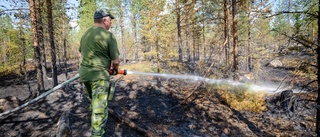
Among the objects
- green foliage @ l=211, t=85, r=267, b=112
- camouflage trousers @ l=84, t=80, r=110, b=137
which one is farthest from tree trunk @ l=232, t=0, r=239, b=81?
camouflage trousers @ l=84, t=80, r=110, b=137

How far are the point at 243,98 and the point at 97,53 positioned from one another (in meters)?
9.93

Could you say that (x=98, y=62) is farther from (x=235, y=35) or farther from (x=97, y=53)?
(x=235, y=35)

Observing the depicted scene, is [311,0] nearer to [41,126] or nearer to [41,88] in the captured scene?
[41,126]

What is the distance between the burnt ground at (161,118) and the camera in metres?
5.41

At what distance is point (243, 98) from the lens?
428 inches

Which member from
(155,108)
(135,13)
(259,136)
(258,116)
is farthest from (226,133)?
(135,13)

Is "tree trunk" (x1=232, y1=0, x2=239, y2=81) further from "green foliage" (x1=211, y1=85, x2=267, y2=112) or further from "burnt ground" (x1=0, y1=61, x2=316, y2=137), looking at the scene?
"burnt ground" (x1=0, y1=61, x2=316, y2=137)

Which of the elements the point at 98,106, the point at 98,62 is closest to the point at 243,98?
the point at 98,106

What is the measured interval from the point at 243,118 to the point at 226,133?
221 centimetres

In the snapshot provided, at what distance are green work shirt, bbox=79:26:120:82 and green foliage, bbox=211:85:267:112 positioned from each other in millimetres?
8800

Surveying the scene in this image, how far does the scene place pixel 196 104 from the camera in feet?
34.3

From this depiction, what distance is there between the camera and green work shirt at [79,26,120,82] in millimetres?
3367

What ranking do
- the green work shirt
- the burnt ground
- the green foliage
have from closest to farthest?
the green work shirt, the burnt ground, the green foliage

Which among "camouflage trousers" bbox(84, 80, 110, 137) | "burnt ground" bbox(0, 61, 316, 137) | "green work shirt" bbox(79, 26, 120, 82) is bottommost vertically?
"burnt ground" bbox(0, 61, 316, 137)
